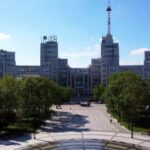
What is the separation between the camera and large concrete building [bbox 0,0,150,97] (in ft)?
515

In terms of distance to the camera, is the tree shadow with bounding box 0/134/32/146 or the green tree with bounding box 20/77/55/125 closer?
the tree shadow with bounding box 0/134/32/146

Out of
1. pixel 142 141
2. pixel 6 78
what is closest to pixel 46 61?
pixel 6 78

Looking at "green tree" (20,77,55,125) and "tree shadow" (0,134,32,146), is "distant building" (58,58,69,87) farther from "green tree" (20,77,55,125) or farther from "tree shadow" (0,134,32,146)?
"tree shadow" (0,134,32,146)

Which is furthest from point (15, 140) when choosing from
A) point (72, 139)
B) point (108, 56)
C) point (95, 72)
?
point (95, 72)

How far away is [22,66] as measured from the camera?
542 ft

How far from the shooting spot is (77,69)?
16700 centimetres

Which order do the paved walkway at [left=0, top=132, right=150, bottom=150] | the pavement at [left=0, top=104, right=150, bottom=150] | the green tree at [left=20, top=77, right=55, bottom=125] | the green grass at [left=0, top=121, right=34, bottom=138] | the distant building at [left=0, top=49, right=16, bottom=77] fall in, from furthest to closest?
the distant building at [left=0, top=49, right=16, bottom=77] < the green tree at [left=20, top=77, right=55, bottom=125] < the green grass at [left=0, top=121, right=34, bottom=138] < the pavement at [left=0, top=104, right=150, bottom=150] < the paved walkway at [left=0, top=132, right=150, bottom=150]

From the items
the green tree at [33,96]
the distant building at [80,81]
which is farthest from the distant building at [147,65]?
the green tree at [33,96]

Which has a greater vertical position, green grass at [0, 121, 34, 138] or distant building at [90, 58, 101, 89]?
distant building at [90, 58, 101, 89]

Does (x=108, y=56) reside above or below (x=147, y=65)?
above

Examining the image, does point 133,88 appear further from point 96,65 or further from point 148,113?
point 96,65

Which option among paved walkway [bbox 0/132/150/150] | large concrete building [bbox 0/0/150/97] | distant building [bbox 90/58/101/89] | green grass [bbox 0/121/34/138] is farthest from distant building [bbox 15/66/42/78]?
paved walkway [bbox 0/132/150/150]

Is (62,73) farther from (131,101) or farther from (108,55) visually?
(131,101)

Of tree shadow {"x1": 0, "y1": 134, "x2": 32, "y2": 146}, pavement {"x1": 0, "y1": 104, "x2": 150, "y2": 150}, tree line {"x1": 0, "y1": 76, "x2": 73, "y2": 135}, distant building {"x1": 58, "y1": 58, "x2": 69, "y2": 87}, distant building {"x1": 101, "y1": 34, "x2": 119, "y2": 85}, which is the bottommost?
tree shadow {"x1": 0, "y1": 134, "x2": 32, "y2": 146}
